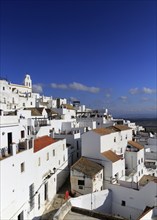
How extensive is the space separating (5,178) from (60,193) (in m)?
12.7

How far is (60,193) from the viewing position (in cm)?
2623

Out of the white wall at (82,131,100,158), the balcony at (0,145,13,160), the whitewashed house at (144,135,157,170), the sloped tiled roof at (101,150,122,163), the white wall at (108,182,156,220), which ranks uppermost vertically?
the balcony at (0,145,13,160)

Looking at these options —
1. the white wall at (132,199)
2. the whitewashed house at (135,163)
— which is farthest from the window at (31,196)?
the whitewashed house at (135,163)

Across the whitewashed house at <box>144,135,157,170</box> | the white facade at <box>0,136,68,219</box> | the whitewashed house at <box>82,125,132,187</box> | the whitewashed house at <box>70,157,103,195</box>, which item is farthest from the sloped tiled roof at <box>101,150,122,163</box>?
the whitewashed house at <box>144,135,157,170</box>

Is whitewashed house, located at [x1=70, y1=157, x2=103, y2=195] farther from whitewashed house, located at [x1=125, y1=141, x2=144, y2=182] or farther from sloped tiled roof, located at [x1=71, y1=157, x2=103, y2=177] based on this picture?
whitewashed house, located at [x1=125, y1=141, x2=144, y2=182]

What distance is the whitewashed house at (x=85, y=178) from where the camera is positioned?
83.6 ft

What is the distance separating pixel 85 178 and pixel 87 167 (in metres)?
1.59

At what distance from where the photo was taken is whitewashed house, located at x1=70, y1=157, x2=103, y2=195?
25484mm

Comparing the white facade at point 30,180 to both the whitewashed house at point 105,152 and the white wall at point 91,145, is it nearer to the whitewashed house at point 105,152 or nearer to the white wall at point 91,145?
the white wall at point 91,145

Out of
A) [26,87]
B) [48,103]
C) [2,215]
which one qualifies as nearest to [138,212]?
[2,215]

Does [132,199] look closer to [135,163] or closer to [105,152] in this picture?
[105,152]

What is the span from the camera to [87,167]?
26969 mm

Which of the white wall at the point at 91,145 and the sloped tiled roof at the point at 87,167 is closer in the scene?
the sloped tiled roof at the point at 87,167

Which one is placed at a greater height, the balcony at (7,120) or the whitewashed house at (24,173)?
the balcony at (7,120)
